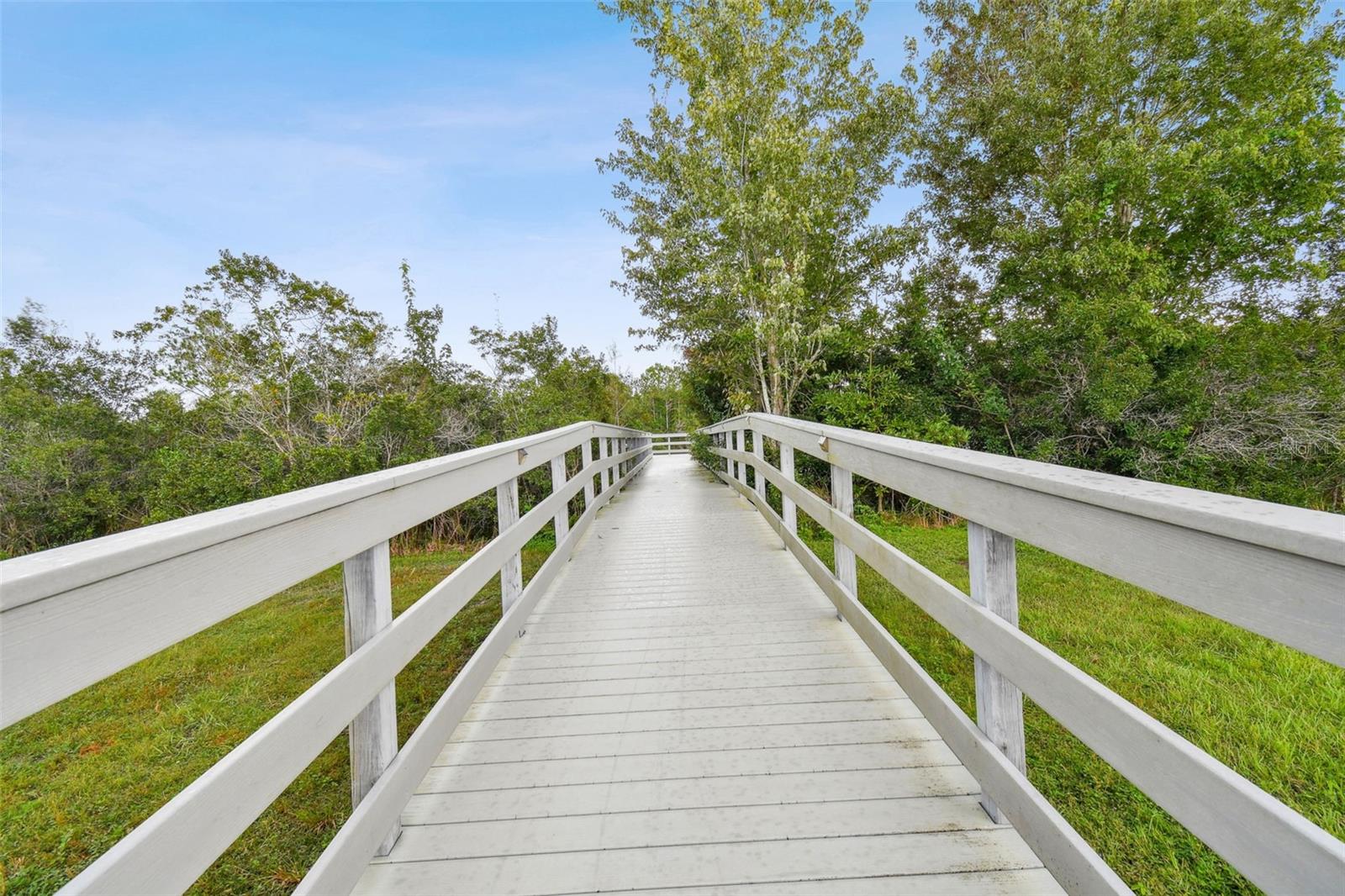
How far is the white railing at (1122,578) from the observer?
0.69 meters

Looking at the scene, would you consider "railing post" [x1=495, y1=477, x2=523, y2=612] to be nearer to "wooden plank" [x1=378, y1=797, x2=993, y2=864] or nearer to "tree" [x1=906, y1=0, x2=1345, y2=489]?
"wooden plank" [x1=378, y1=797, x2=993, y2=864]

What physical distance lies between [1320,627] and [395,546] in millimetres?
10020

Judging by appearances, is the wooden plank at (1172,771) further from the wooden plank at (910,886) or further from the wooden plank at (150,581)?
the wooden plank at (150,581)

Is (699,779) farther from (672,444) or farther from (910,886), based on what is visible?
(672,444)

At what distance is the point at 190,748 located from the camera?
2.87 metres

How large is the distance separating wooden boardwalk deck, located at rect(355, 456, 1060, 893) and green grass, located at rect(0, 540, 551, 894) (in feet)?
2.63

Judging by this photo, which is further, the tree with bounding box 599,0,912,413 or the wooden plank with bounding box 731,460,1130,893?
the tree with bounding box 599,0,912,413

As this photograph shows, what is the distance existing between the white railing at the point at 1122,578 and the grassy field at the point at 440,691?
2.27 ft

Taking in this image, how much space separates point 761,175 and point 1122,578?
9.18 m

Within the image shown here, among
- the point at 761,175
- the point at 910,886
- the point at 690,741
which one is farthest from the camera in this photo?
the point at 761,175

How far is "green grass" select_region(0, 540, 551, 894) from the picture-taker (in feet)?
6.64

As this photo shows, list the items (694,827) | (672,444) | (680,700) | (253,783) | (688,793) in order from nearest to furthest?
(253,783) < (694,827) < (688,793) < (680,700) < (672,444)

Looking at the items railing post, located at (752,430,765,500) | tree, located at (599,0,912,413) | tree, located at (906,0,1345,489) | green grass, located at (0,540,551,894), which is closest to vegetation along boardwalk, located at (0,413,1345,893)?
green grass, located at (0,540,551,894)

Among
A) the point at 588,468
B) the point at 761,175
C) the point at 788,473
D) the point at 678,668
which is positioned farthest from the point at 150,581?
the point at 761,175
